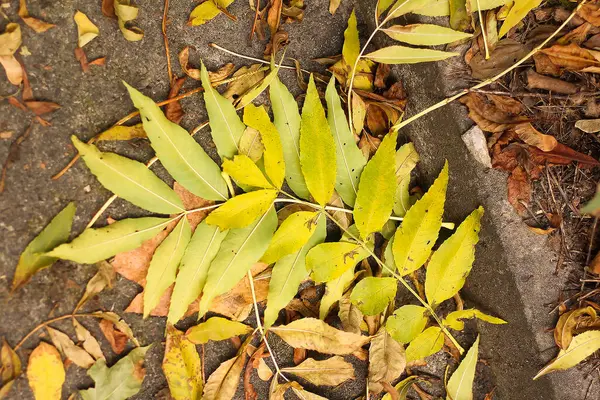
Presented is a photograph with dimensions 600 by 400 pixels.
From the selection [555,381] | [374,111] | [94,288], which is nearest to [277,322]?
[94,288]

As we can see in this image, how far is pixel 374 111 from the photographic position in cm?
154

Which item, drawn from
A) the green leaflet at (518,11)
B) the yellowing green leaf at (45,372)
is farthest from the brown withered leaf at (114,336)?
the green leaflet at (518,11)

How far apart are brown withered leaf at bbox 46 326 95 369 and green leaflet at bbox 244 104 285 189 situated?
2.31ft

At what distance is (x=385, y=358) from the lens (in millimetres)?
1542

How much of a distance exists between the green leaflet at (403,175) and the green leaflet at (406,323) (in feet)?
0.94

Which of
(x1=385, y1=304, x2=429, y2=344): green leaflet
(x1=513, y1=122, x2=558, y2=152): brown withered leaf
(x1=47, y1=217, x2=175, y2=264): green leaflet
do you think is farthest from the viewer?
(x1=385, y1=304, x2=429, y2=344): green leaflet

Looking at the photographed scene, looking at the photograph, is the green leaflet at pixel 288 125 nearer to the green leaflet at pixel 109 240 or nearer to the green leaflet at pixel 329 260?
the green leaflet at pixel 329 260

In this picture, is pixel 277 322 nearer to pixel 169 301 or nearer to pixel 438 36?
pixel 169 301

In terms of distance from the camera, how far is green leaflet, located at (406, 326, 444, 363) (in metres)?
1.51

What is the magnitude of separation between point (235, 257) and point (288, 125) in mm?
382

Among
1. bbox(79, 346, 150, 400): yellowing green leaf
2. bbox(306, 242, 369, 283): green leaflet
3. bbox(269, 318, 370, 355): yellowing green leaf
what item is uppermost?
bbox(306, 242, 369, 283): green leaflet

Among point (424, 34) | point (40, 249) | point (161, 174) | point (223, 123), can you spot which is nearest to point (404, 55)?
point (424, 34)

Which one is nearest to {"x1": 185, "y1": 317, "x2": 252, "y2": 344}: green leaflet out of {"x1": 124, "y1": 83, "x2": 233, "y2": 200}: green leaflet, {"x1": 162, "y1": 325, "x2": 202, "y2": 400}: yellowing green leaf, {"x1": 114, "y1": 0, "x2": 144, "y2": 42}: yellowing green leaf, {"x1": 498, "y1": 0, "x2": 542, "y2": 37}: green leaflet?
{"x1": 162, "y1": 325, "x2": 202, "y2": 400}: yellowing green leaf

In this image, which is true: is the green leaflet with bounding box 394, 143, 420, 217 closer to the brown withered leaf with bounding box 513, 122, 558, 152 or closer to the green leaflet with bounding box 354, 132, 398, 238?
the green leaflet with bounding box 354, 132, 398, 238
